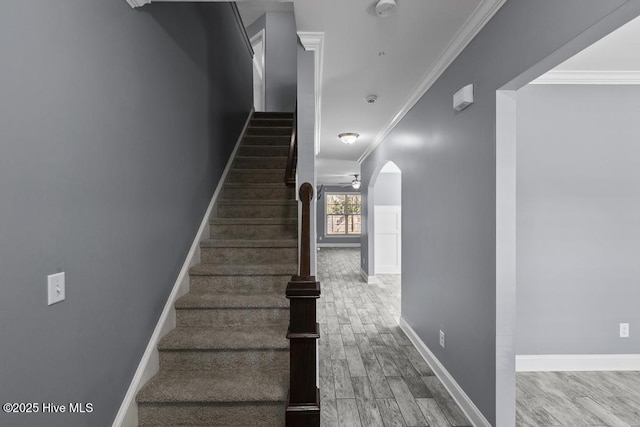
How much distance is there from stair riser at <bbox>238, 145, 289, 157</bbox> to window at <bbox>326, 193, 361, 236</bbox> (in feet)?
31.0

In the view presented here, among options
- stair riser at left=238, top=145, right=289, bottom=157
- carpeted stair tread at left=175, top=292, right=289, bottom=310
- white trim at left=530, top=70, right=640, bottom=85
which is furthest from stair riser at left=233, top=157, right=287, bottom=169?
white trim at left=530, top=70, right=640, bottom=85

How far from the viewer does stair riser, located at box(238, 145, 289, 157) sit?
4293 mm

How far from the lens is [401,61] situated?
2709 mm

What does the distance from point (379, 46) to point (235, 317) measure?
2195 mm

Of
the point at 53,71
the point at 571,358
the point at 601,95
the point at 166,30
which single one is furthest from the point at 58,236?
the point at 601,95

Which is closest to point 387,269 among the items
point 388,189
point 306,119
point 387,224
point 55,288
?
point 387,224

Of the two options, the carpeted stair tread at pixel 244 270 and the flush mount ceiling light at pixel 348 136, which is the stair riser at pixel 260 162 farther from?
the carpeted stair tread at pixel 244 270

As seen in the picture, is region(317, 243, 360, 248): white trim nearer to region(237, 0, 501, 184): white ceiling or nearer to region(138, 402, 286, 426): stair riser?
region(237, 0, 501, 184): white ceiling

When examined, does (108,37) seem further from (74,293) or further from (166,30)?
(74,293)

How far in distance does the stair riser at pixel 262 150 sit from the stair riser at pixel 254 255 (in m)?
1.75

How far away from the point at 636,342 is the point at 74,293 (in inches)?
166

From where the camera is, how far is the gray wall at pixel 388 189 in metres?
8.30

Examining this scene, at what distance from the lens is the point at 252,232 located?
3164 millimetres

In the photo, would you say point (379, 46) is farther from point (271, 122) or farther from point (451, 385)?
point (271, 122)
